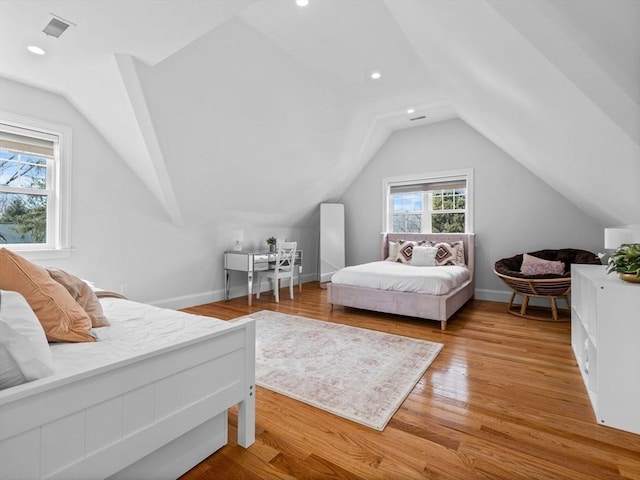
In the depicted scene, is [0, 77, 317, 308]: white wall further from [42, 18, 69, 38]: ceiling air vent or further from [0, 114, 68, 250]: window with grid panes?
[42, 18, 69, 38]: ceiling air vent

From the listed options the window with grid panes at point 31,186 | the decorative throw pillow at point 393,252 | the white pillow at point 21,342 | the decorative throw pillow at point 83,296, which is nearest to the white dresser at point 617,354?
the white pillow at point 21,342

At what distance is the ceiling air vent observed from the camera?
1.97m

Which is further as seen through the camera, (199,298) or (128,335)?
(199,298)

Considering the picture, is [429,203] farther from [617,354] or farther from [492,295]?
[617,354]

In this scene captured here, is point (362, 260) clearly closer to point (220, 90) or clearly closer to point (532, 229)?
point (532, 229)

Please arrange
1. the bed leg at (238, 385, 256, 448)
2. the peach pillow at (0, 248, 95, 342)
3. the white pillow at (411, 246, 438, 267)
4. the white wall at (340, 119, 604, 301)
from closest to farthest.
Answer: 1. the peach pillow at (0, 248, 95, 342)
2. the bed leg at (238, 385, 256, 448)
3. the white wall at (340, 119, 604, 301)
4. the white pillow at (411, 246, 438, 267)

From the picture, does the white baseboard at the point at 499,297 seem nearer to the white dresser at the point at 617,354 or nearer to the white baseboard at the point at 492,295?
the white baseboard at the point at 492,295

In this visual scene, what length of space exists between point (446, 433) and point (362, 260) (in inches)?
179

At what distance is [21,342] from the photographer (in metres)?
0.93

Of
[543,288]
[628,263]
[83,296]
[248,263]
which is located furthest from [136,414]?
[543,288]

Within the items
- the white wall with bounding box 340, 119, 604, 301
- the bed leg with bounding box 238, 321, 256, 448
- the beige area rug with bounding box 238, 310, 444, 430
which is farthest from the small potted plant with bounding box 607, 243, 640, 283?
the white wall with bounding box 340, 119, 604, 301

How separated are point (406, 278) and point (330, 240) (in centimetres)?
251

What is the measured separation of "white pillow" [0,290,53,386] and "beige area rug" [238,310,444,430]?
140 cm

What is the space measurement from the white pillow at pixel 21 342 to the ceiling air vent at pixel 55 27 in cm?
187
